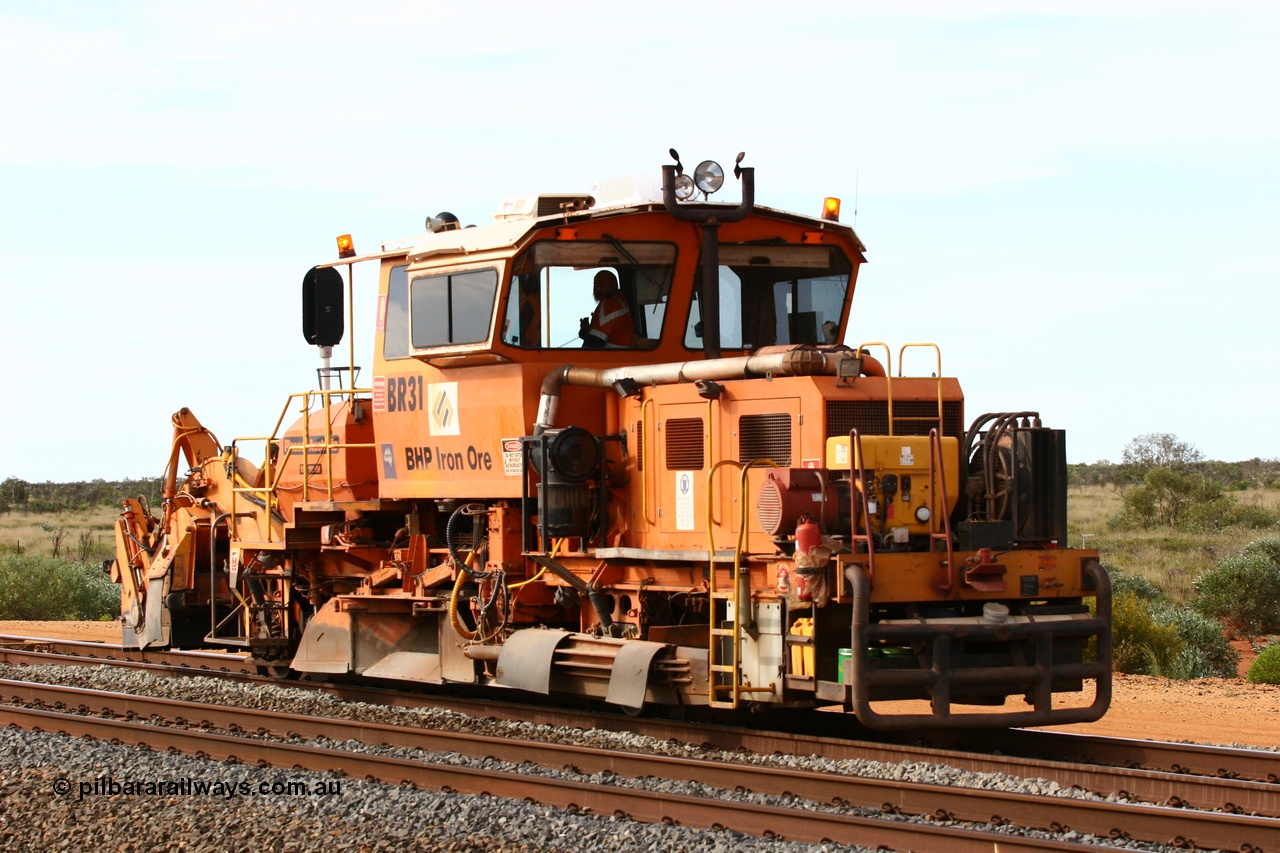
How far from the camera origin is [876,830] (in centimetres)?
754

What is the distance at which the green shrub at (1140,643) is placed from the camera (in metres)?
16.3

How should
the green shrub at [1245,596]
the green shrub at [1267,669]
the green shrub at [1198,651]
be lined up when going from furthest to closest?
the green shrub at [1245,596]
the green shrub at [1198,651]
the green shrub at [1267,669]

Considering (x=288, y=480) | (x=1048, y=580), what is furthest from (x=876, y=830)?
(x=288, y=480)

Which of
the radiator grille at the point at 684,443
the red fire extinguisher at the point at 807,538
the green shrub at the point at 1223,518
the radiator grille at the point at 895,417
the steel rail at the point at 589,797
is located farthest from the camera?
the green shrub at the point at 1223,518

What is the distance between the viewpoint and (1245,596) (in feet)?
73.3

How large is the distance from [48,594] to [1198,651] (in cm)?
1814

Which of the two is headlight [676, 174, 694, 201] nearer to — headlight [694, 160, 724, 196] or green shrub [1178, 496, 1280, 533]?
headlight [694, 160, 724, 196]

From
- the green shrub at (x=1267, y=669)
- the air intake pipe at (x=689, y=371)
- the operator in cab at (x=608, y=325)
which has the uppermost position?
the operator in cab at (x=608, y=325)

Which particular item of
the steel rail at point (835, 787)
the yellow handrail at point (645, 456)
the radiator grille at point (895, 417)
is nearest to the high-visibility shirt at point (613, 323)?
the yellow handrail at point (645, 456)

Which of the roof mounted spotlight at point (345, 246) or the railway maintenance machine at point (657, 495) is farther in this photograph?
the roof mounted spotlight at point (345, 246)

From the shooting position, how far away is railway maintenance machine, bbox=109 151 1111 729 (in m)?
9.62

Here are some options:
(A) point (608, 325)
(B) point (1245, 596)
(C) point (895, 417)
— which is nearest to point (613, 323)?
(A) point (608, 325)

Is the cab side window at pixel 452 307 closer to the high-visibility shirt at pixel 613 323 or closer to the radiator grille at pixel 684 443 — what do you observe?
the high-visibility shirt at pixel 613 323

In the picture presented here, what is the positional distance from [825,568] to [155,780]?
4324 mm
